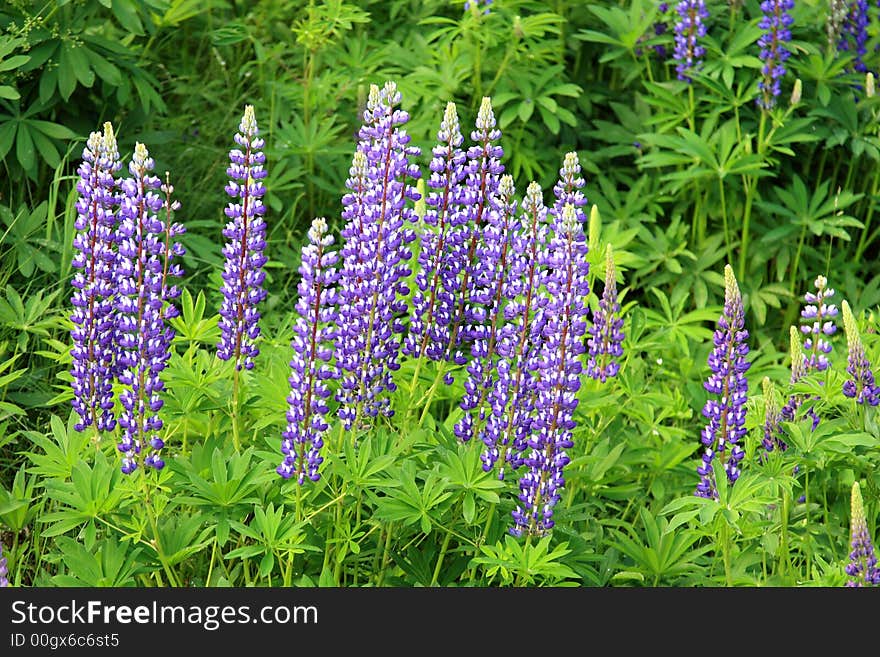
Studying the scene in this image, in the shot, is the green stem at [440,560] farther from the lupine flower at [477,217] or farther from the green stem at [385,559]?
the lupine flower at [477,217]

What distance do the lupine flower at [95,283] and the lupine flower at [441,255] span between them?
78 cm

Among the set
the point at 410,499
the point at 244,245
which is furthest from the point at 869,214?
the point at 244,245

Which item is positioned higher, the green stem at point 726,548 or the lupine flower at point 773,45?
the lupine flower at point 773,45

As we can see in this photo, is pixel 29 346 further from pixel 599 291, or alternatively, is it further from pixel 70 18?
pixel 599 291

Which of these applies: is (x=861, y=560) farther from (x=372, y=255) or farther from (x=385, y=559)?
(x=372, y=255)

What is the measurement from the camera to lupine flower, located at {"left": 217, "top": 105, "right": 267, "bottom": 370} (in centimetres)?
309

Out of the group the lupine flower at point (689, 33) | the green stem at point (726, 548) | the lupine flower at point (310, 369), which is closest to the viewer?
the lupine flower at point (310, 369)

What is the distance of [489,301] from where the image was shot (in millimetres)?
3236

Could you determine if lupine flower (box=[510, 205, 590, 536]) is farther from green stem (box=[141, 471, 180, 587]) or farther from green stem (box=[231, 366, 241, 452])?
green stem (box=[141, 471, 180, 587])

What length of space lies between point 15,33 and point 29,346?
1.14 m

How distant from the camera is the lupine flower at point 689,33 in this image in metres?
5.15

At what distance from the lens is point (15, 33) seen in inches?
181

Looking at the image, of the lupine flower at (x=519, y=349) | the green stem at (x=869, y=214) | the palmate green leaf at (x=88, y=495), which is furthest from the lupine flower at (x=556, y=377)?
the green stem at (x=869, y=214)

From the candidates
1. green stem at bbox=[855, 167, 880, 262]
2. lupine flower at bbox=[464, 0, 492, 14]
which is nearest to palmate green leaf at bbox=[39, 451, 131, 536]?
lupine flower at bbox=[464, 0, 492, 14]
